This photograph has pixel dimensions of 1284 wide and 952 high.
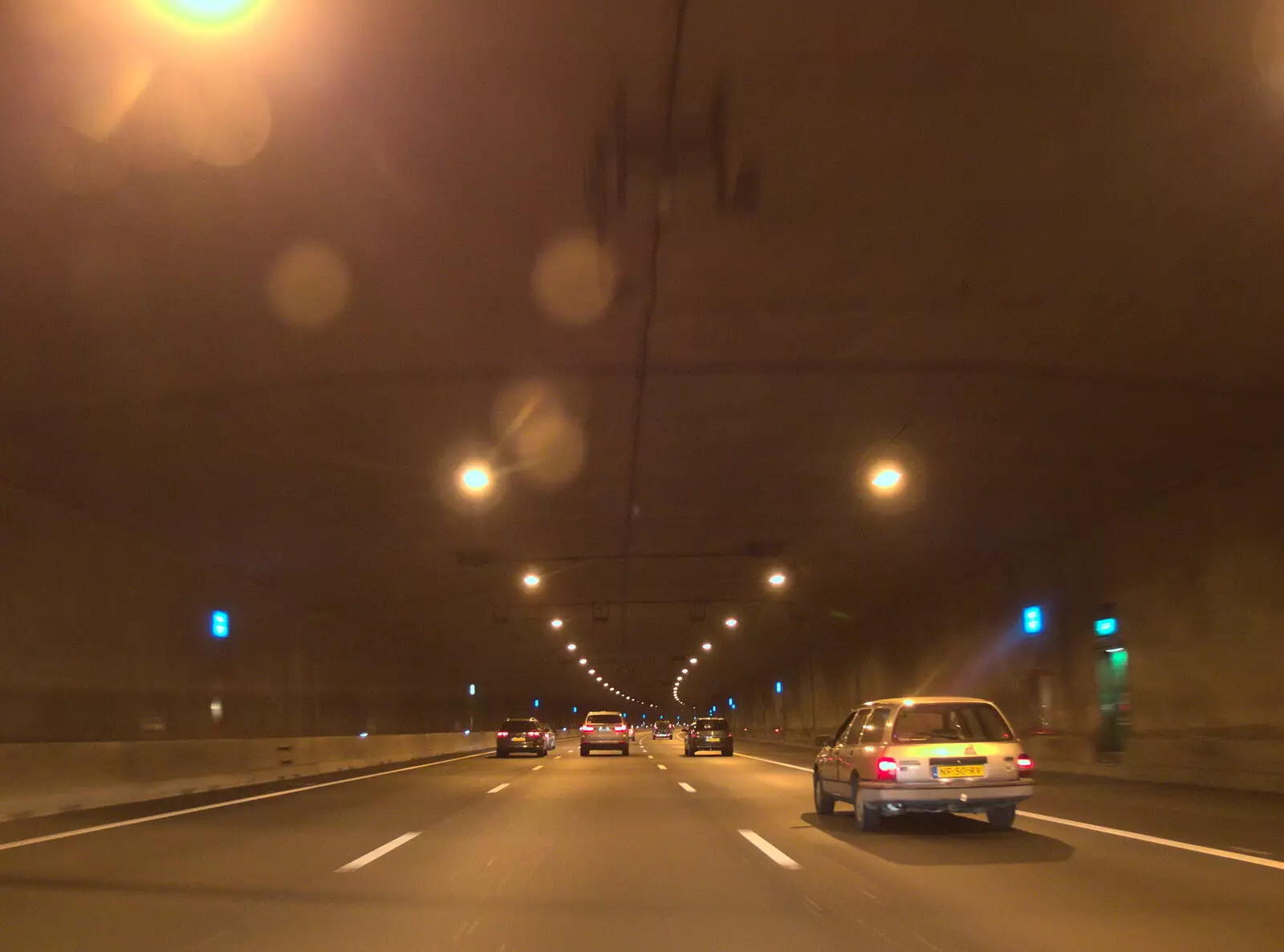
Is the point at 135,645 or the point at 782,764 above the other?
the point at 135,645

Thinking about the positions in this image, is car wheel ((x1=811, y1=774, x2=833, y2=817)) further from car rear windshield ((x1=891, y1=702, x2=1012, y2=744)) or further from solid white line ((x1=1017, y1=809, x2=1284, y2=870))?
solid white line ((x1=1017, y1=809, x2=1284, y2=870))

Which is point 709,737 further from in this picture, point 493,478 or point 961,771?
point 961,771

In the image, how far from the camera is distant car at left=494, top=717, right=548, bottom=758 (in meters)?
45.7

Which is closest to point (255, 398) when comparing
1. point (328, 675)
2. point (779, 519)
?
point (779, 519)

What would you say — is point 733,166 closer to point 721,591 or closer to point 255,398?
point 255,398

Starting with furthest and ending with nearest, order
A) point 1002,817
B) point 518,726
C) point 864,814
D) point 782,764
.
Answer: point 518,726, point 782,764, point 1002,817, point 864,814

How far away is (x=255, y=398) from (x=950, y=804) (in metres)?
9.90

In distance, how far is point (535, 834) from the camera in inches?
565

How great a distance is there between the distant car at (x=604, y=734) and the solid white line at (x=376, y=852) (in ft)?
107

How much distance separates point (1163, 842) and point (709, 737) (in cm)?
3258

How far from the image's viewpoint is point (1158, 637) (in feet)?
70.3

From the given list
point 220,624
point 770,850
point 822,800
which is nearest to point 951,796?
point 770,850

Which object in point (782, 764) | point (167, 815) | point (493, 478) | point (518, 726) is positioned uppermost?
point (493, 478)

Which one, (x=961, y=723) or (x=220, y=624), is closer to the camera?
(x=961, y=723)
